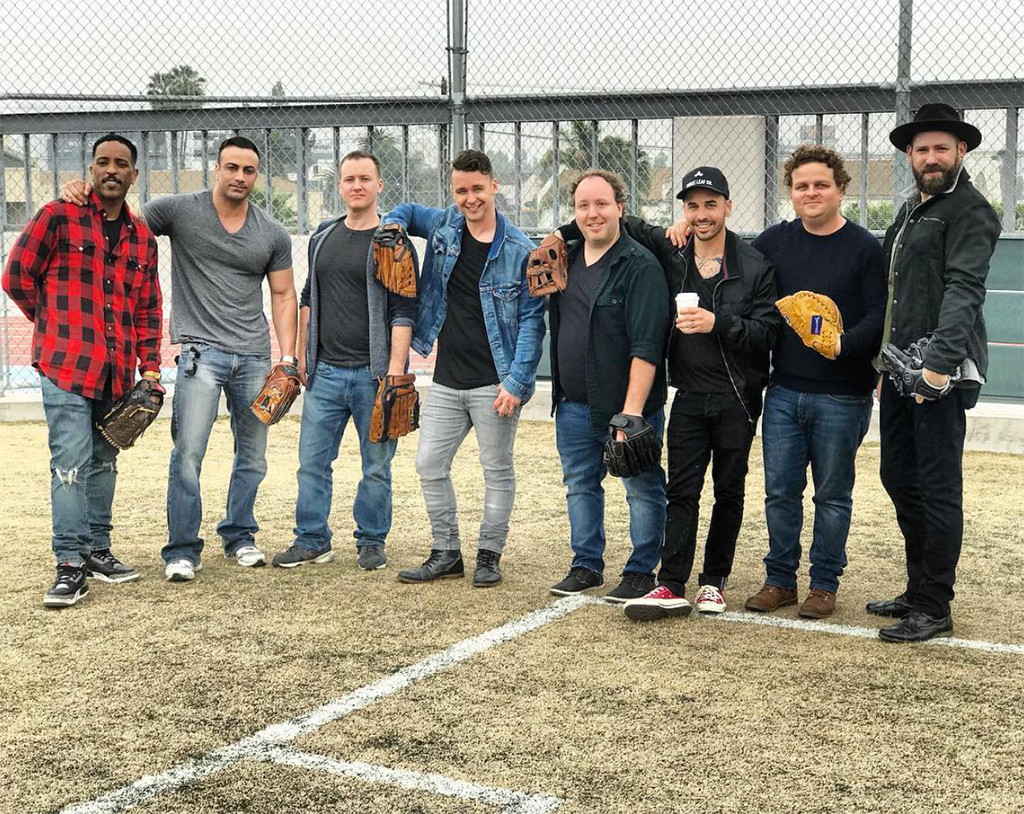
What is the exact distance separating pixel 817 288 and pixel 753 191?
623 cm

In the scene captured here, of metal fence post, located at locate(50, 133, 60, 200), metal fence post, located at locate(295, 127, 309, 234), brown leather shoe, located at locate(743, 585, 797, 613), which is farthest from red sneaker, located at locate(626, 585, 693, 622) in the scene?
metal fence post, located at locate(50, 133, 60, 200)

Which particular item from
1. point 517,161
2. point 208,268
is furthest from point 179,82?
point 208,268

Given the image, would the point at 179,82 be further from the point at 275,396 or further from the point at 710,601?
the point at 710,601

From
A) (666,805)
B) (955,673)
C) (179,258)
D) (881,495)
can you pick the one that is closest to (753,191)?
(881,495)

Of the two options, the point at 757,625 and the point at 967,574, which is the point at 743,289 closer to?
the point at 757,625

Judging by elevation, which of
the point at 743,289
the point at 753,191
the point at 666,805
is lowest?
the point at 666,805

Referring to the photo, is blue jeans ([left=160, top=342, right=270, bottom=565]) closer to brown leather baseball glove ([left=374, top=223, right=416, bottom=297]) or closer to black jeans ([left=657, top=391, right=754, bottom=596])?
brown leather baseball glove ([left=374, top=223, right=416, bottom=297])

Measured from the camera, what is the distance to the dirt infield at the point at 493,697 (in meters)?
3.62

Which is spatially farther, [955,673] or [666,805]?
[955,673]

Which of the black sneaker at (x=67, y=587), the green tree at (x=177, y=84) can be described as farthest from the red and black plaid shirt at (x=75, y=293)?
the green tree at (x=177, y=84)

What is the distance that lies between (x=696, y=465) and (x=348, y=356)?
1.87 meters

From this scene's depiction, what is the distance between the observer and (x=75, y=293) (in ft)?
18.9

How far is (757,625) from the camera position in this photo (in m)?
5.41

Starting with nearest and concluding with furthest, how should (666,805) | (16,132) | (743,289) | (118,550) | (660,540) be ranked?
(666,805)
(743,289)
(660,540)
(118,550)
(16,132)
